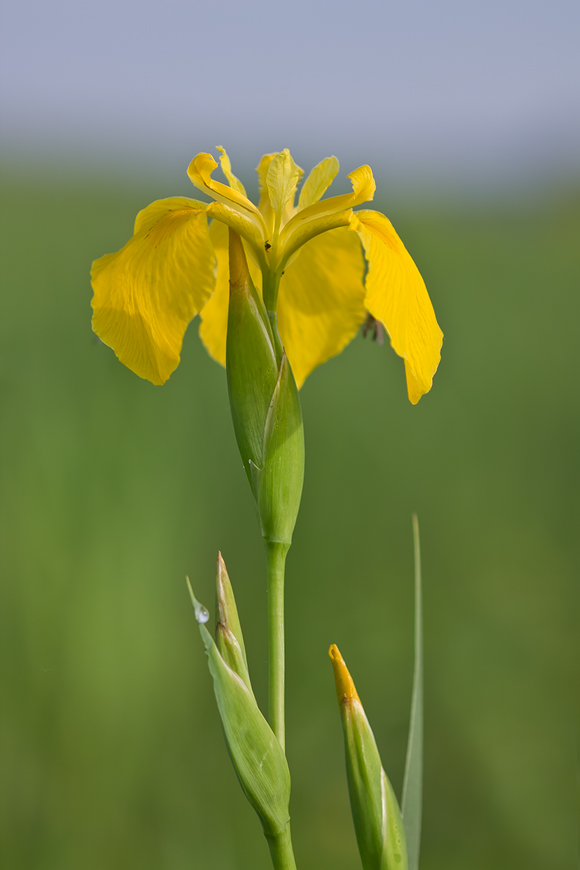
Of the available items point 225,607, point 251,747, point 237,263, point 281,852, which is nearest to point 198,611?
point 225,607

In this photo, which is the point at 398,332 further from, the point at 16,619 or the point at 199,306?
the point at 16,619

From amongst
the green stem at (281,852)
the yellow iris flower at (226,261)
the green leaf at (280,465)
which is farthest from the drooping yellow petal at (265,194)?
the green stem at (281,852)

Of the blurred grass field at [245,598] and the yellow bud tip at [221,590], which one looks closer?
the yellow bud tip at [221,590]

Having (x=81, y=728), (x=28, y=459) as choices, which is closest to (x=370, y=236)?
(x=28, y=459)

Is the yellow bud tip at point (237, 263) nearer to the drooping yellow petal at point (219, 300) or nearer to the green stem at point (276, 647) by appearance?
the drooping yellow petal at point (219, 300)

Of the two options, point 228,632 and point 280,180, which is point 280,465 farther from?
point 280,180

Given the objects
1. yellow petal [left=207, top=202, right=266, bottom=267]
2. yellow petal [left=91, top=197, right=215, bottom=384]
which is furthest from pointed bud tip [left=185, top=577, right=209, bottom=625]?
yellow petal [left=207, top=202, right=266, bottom=267]

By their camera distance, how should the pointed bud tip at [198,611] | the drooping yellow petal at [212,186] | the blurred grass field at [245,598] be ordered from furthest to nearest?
the blurred grass field at [245,598] < the drooping yellow petal at [212,186] < the pointed bud tip at [198,611]
